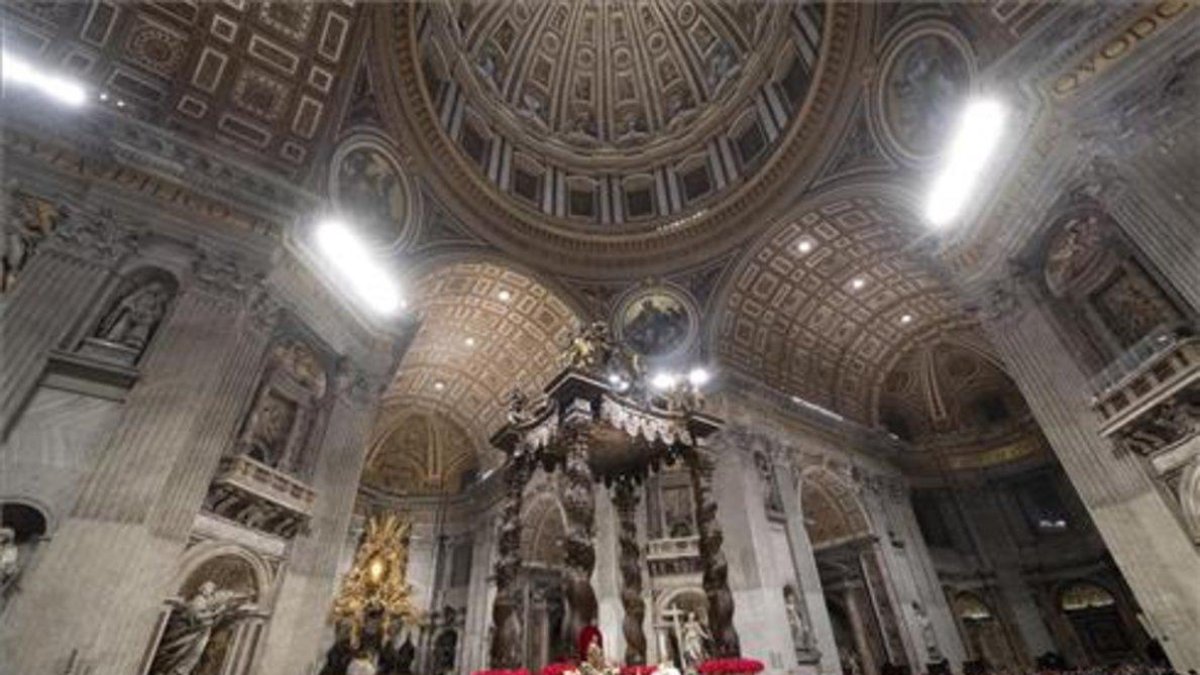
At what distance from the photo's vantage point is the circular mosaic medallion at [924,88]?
10609 mm

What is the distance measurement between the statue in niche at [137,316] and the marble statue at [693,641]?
1095cm

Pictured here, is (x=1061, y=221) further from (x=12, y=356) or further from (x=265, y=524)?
(x=12, y=356)

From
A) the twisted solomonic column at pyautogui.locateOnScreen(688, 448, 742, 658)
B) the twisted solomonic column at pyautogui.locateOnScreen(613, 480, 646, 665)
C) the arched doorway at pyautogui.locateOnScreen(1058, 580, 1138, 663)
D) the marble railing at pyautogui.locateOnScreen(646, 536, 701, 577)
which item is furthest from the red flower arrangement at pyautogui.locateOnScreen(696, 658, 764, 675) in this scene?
the arched doorway at pyautogui.locateOnScreen(1058, 580, 1138, 663)

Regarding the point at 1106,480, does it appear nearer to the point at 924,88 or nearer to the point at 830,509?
the point at 924,88

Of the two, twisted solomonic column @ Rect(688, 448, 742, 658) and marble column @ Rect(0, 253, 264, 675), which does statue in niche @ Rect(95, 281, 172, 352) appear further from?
twisted solomonic column @ Rect(688, 448, 742, 658)

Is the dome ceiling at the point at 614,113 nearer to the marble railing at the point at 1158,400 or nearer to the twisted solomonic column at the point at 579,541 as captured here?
the marble railing at the point at 1158,400

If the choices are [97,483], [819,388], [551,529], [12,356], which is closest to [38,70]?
[12,356]

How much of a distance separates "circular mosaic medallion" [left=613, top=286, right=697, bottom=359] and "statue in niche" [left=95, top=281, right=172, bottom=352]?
1044 centimetres

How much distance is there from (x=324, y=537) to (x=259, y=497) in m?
1.47

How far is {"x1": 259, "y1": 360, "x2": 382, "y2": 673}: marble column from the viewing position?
8.34 metres

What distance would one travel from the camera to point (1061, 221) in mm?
9117

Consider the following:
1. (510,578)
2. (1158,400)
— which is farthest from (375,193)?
(1158,400)

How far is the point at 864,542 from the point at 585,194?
1322cm

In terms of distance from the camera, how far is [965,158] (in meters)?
10.6
